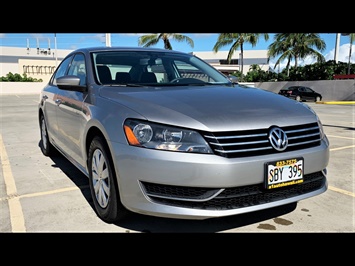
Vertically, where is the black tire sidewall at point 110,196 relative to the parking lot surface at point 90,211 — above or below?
above

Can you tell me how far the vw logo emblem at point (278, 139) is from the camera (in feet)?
7.86

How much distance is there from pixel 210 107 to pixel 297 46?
32.1m

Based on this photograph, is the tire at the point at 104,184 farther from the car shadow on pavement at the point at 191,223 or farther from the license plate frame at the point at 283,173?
the license plate frame at the point at 283,173

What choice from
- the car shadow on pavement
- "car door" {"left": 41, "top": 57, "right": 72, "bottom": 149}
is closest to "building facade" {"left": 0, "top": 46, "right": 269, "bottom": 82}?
"car door" {"left": 41, "top": 57, "right": 72, "bottom": 149}

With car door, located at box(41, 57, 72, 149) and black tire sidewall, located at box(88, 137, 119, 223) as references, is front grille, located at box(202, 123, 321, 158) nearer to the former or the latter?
black tire sidewall, located at box(88, 137, 119, 223)

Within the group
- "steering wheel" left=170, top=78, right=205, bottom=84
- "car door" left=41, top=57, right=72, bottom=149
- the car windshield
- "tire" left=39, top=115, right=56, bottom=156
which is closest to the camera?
the car windshield

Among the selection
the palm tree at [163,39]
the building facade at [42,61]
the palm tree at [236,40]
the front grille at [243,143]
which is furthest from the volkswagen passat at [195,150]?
Answer: the building facade at [42,61]

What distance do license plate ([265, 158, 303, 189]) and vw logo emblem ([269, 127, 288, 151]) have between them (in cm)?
11

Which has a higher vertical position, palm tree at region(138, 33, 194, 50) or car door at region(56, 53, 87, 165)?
palm tree at region(138, 33, 194, 50)

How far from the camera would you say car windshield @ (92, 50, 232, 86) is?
11.1ft

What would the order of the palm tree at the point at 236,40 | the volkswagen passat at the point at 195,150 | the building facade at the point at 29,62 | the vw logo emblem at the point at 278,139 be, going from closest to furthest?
the volkswagen passat at the point at 195,150, the vw logo emblem at the point at 278,139, the palm tree at the point at 236,40, the building facade at the point at 29,62

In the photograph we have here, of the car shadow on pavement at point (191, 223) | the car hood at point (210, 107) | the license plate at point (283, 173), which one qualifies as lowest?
the car shadow on pavement at point (191, 223)

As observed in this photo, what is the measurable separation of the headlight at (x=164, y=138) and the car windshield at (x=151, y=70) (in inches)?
39.6
